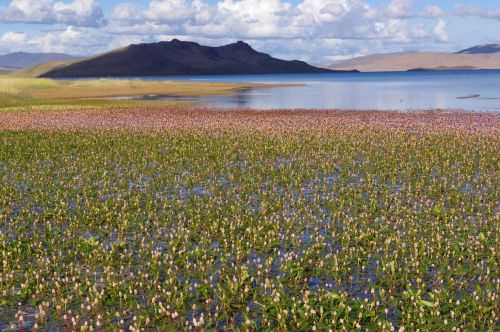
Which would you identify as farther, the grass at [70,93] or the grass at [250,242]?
the grass at [70,93]

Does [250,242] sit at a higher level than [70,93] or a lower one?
lower

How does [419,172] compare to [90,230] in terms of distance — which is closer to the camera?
[90,230]

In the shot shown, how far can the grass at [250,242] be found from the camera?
11023mm

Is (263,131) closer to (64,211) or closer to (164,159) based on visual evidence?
(164,159)

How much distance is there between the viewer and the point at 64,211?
717 inches

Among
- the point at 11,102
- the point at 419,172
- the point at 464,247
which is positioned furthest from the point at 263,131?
the point at 11,102

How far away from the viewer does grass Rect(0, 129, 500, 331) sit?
36.2 feet

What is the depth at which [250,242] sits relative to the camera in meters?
15.3

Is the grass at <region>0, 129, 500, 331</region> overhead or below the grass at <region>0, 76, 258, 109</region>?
below

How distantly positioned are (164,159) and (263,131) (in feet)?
44.1

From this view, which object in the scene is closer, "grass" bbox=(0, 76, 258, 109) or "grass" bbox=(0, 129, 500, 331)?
"grass" bbox=(0, 129, 500, 331)

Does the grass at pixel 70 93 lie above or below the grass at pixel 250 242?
above

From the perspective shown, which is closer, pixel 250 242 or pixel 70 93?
pixel 250 242

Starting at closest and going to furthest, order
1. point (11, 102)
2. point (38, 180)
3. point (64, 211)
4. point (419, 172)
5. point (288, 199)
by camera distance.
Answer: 1. point (64, 211)
2. point (288, 199)
3. point (38, 180)
4. point (419, 172)
5. point (11, 102)
